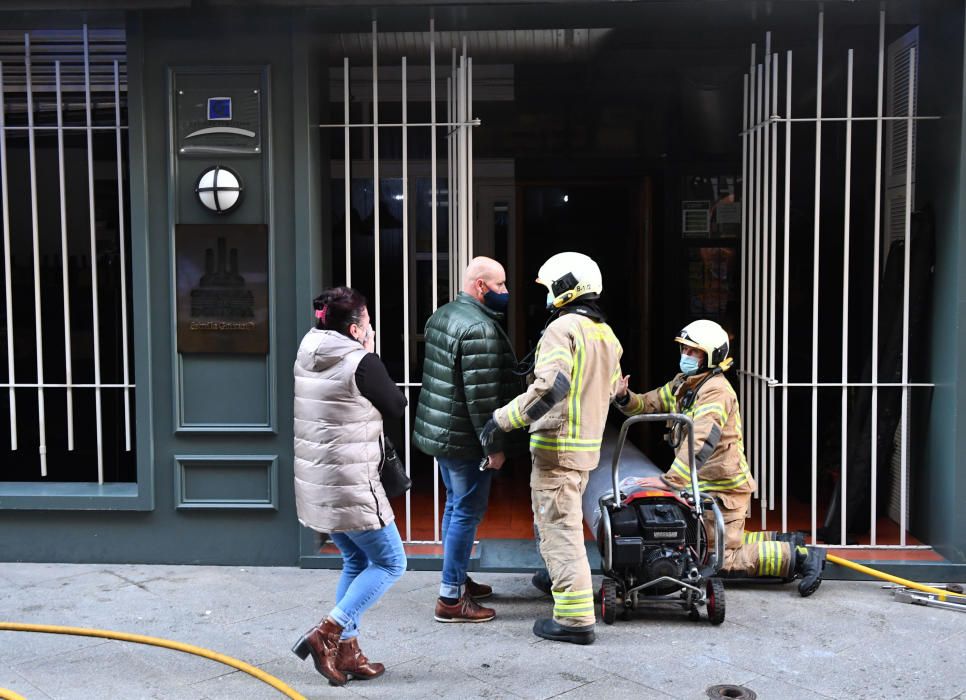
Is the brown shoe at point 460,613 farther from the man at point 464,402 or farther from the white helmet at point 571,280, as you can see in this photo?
the white helmet at point 571,280

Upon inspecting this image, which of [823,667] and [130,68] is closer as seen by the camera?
[823,667]

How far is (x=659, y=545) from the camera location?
532 centimetres

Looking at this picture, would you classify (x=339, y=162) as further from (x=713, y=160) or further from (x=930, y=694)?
(x=930, y=694)

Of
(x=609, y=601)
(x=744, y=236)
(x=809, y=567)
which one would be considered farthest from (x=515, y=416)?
A: (x=744, y=236)

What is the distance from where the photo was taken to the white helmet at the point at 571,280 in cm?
527

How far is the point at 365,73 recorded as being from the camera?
8609mm

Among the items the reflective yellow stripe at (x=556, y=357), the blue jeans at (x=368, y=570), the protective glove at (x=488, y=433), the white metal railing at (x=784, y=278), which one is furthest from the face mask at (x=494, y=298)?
the white metal railing at (x=784, y=278)

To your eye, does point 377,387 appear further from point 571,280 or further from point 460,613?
point 460,613

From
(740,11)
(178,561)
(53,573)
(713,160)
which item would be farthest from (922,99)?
(53,573)

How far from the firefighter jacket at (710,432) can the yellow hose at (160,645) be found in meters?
2.29

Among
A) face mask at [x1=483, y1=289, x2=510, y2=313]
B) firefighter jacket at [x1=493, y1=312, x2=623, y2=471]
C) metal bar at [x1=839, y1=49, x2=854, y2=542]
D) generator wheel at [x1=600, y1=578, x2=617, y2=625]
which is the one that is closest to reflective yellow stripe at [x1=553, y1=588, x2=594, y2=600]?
generator wheel at [x1=600, y1=578, x2=617, y2=625]

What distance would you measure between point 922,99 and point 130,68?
481 cm

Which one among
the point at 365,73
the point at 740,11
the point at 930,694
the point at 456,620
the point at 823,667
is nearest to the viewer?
the point at 930,694

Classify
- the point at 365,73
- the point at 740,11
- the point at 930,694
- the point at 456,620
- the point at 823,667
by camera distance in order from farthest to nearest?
1. the point at 365,73
2. the point at 740,11
3. the point at 456,620
4. the point at 823,667
5. the point at 930,694
